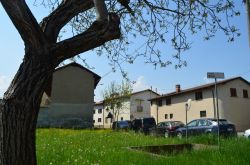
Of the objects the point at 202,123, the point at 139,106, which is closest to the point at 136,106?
the point at 139,106

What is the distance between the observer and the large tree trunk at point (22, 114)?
4809 mm

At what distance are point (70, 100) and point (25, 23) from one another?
4083 centimetres

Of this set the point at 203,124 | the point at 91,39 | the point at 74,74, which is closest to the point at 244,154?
the point at 91,39

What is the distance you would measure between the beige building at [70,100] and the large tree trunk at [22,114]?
1499 inches

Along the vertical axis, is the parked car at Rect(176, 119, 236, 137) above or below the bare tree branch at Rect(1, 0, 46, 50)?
below

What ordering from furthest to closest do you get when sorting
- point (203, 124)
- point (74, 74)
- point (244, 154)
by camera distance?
point (74, 74) → point (203, 124) → point (244, 154)

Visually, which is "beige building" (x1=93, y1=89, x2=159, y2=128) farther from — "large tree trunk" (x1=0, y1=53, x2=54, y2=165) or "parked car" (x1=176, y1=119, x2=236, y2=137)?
"large tree trunk" (x1=0, y1=53, x2=54, y2=165)

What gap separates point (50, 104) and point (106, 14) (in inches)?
1580

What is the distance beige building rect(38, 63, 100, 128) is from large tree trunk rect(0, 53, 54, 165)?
3808 cm

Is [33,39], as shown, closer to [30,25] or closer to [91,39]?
[30,25]

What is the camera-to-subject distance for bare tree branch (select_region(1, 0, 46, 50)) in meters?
5.05

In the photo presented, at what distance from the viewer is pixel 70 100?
149 feet

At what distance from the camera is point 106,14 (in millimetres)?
5039

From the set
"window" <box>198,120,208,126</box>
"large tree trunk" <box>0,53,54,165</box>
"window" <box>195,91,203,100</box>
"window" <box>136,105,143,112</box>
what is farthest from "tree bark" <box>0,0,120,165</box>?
"window" <box>136,105,143,112</box>
